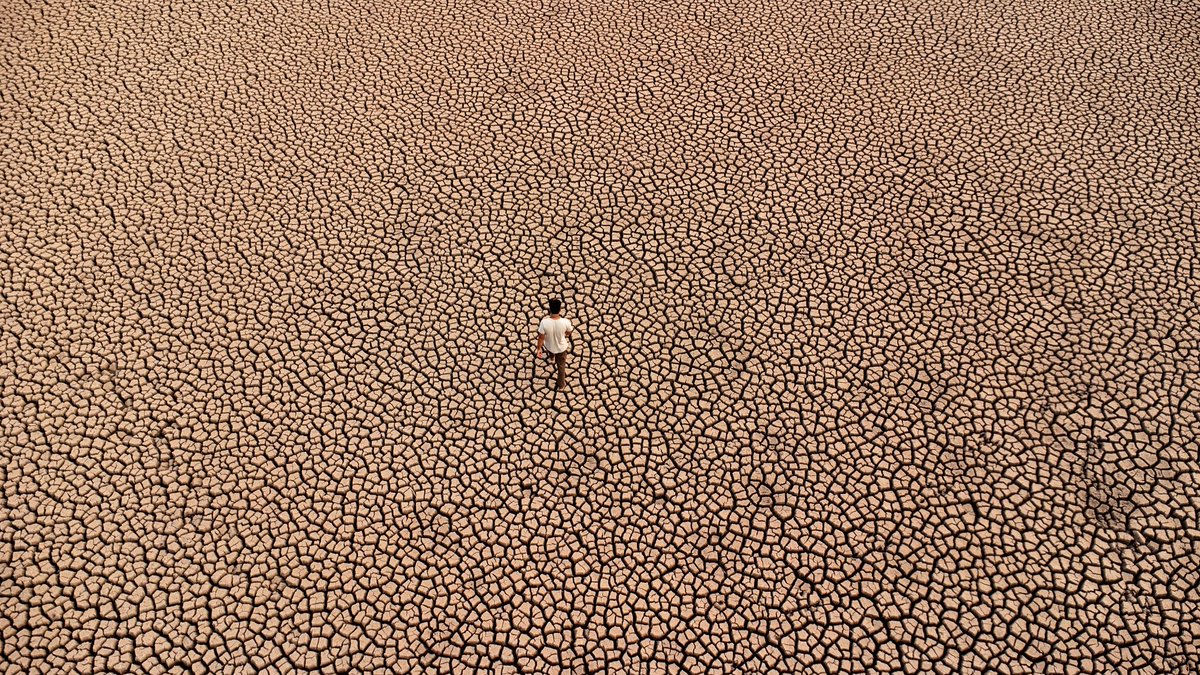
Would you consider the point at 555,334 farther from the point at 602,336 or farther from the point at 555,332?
the point at 602,336

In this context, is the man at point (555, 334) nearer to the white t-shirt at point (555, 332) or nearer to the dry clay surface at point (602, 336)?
the white t-shirt at point (555, 332)

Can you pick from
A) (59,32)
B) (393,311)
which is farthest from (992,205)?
(59,32)

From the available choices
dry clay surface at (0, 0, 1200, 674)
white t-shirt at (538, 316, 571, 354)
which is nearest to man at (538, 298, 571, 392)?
white t-shirt at (538, 316, 571, 354)

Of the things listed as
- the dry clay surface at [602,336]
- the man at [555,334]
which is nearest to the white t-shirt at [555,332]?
the man at [555,334]

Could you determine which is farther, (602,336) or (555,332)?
(602,336)

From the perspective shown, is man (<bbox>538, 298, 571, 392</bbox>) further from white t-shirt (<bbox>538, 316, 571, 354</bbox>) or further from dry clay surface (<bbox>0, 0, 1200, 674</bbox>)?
dry clay surface (<bbox>0, 0, 1200, 674</bbox>)

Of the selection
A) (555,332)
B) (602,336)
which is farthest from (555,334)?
(602,336)

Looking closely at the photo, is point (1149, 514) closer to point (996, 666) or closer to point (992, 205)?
point (996, 666)
